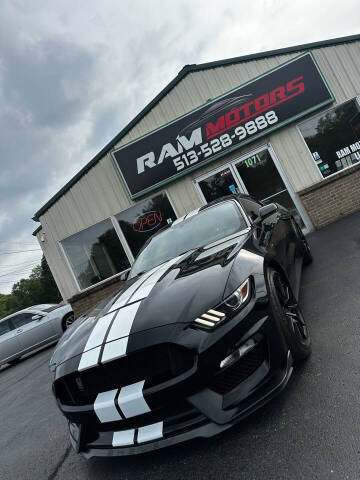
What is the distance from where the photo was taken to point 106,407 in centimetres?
176

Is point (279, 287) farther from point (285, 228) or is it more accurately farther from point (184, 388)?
point (285, 228)

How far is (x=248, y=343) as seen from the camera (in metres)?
1.76

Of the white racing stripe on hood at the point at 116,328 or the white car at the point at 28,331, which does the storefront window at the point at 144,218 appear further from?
the white racing stripe on hood at the point at 116,328

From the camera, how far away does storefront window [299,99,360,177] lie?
8.18m

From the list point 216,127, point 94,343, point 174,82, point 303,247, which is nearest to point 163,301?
point 94,343

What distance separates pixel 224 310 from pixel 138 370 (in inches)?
22.8

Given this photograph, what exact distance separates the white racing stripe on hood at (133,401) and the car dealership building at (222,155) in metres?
7.22

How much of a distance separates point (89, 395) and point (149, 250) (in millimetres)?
1955

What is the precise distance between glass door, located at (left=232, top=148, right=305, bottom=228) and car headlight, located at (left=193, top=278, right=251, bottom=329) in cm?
683

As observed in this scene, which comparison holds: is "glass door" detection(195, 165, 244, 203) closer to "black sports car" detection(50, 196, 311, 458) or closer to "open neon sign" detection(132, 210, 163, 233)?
"open neon sign" detection(132, 210, 163, 233)

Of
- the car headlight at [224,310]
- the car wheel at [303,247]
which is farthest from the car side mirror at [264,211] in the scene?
the car wheel at [303,247]

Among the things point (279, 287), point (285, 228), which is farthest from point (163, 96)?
point (279, 287)

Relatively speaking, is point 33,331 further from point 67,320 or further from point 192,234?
point 192,234

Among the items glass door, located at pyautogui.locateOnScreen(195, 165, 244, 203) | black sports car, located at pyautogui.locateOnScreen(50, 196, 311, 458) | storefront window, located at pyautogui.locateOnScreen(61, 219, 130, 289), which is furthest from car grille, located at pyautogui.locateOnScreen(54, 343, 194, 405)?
storefront window, located at pyautogui.locateOnScreen(61, 219, 130, 289)
